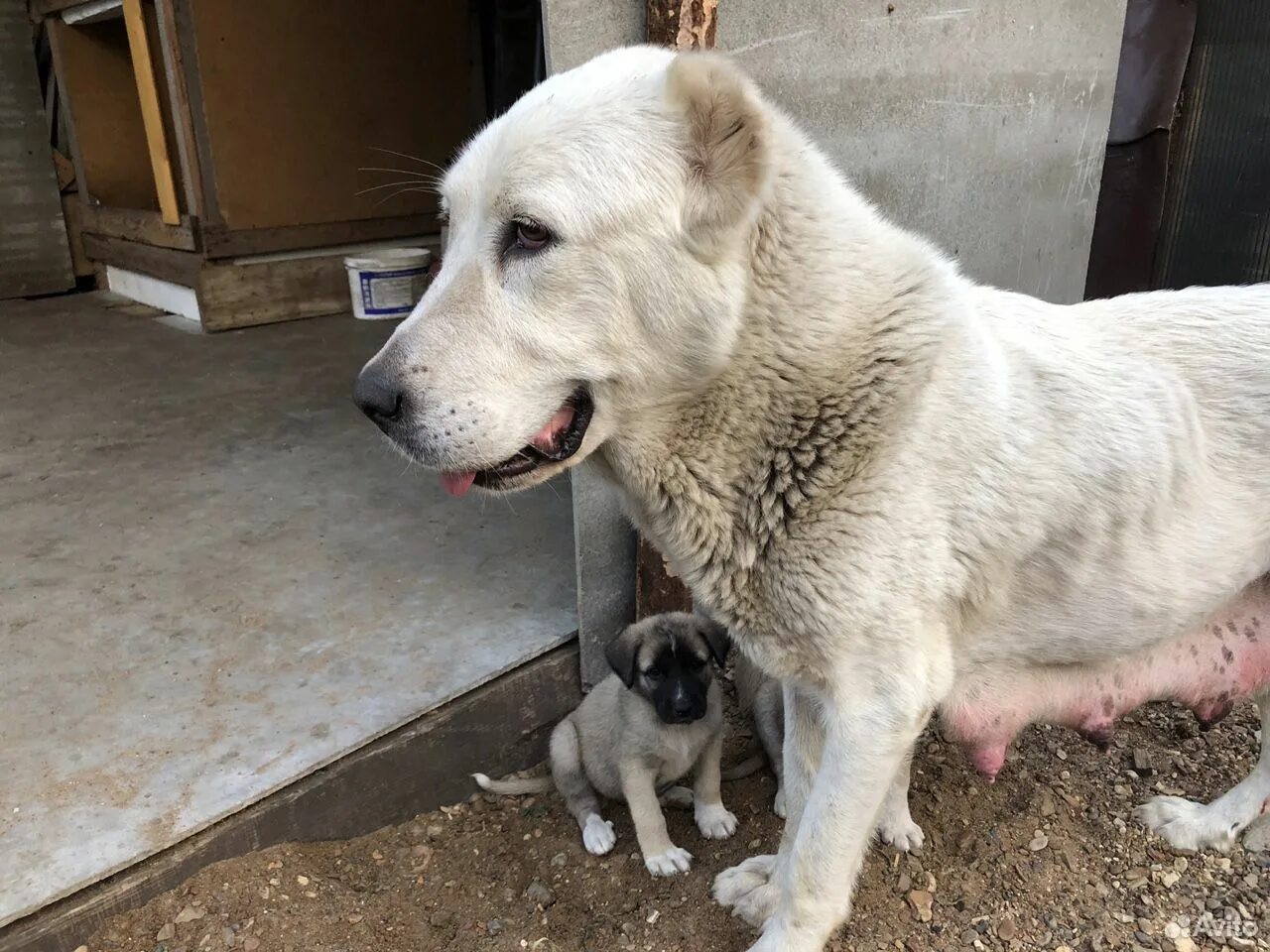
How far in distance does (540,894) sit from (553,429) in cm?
139

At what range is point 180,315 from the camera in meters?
6.96

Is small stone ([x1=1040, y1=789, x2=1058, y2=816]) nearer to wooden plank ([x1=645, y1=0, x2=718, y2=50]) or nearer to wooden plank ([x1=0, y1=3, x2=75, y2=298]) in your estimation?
wooden plank ([x1=645, y1=0, x2=718, y2=50])

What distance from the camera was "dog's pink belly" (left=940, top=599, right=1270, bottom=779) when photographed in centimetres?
212

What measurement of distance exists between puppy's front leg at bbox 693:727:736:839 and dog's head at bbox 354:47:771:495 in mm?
1373

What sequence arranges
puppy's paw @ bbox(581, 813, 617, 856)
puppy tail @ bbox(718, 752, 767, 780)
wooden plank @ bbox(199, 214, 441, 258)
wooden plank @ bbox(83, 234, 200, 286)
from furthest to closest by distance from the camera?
1. wooden plank @ bbox(83, 234, 200, 286)
2. wooden plank @ bbox(199, 214, 441, 258)
3. puppy tail @ bbox(718, 752, 767, 780)
4. puppy's paw @ bbox(581, 813, 617, 856)

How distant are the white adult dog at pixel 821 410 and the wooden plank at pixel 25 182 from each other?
755 cm

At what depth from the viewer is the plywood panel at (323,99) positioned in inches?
248

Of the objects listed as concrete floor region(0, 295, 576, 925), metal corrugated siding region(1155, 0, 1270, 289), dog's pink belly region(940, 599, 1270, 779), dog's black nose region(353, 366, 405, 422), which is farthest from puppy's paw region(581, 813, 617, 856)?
metal corrugated siding region(1155, 0, 1270, 289)

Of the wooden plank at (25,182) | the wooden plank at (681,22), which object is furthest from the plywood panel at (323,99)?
the wooden plank at (681,22)

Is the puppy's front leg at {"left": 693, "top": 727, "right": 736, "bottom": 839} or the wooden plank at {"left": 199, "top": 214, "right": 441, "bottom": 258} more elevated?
the wooden plank at {"left": 199, "top": 214, "right": 441, "bottom": 258}

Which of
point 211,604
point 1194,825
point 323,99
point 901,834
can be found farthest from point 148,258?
point 1194,825

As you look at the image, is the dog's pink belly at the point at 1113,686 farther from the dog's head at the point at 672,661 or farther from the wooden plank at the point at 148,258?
the wooden plank at the point at 148,258

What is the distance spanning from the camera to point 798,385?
1772mm

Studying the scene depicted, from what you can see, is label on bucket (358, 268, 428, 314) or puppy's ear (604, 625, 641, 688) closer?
puppy's ear (604, 625, 641, 688)
